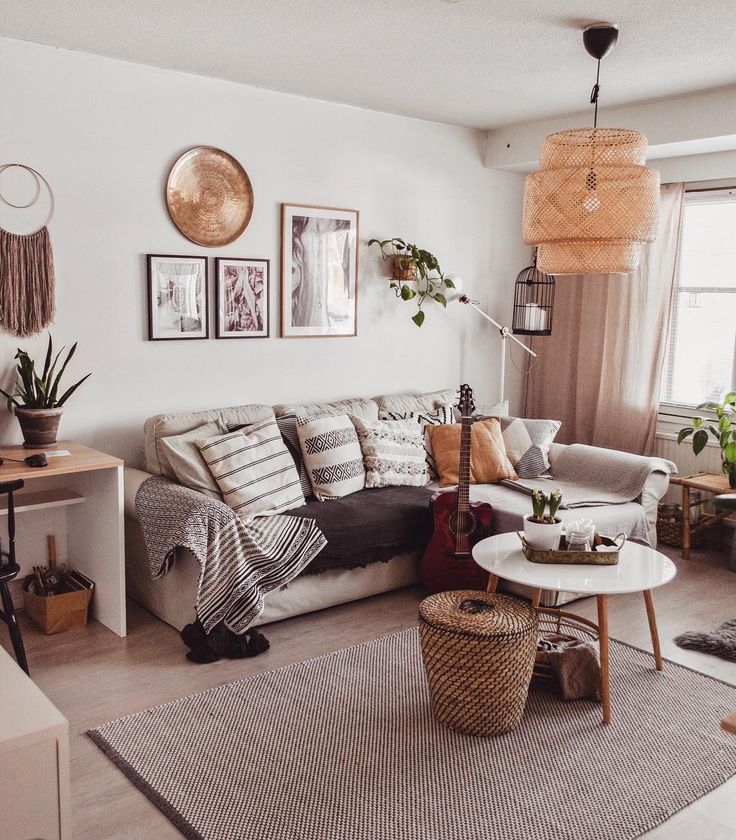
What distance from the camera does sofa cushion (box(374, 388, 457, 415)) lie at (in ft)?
15.4

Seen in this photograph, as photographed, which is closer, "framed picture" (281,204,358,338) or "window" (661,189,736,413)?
"framed picture" (281,204,358,338)

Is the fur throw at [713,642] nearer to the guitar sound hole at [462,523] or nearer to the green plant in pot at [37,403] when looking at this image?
the guitar sound hole at [462,523]

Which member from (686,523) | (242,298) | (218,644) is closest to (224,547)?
(218,644)

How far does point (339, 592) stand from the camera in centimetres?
376

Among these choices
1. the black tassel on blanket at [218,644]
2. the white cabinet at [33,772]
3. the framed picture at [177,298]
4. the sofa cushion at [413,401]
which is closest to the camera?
the white cabinet at [33,772]

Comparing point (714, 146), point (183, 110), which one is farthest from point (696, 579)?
point (183, 110)

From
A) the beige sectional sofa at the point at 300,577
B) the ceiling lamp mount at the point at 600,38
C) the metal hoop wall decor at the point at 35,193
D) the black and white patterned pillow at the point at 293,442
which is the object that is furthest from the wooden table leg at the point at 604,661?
the metal hoop wall decor at the point at 35,193

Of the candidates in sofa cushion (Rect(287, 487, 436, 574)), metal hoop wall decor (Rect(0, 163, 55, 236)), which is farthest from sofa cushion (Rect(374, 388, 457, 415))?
metal hoop wall decor (Rect(0, 163, 55, 236))

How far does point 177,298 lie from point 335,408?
104 cm

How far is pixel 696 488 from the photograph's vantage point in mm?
4590

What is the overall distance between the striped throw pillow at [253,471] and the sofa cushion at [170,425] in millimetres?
189

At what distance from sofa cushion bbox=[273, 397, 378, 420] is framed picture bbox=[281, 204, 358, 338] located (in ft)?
1.30

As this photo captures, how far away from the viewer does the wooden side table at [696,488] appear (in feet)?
14.9

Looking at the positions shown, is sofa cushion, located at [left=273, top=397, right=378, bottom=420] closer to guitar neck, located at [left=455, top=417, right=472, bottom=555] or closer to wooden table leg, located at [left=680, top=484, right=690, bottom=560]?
guitar neck, located at [left=455, top=417, right=472, bottom=555]
